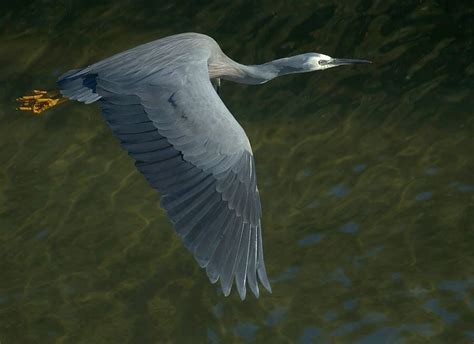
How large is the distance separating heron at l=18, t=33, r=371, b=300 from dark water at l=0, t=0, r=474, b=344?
936 millimetres

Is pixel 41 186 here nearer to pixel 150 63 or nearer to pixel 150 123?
pixel 150 63

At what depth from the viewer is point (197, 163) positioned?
6141 mm

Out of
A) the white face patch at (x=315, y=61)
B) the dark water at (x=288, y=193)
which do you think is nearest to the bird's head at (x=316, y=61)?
the white face patch at (x=315, y=61)

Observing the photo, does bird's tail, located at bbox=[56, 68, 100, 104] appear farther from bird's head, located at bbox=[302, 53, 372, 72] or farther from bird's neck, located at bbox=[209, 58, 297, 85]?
bird's head, located at bbox=[302, 53, 372, 72]

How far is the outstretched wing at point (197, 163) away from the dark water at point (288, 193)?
952 millimetres

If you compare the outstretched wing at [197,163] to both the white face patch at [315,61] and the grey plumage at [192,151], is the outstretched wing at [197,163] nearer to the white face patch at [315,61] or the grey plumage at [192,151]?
the grey plumage at [192,151]

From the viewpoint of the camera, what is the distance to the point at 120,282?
23.9ft

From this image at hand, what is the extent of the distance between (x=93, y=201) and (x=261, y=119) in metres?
1.57

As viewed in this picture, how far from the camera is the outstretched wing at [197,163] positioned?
579 cm

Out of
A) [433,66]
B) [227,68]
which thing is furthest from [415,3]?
[227,68]

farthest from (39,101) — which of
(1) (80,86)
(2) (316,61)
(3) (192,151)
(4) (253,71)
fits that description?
(3) (192,151)

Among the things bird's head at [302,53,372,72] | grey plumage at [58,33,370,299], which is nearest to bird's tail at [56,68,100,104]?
grey plumage at [58,33,370,299]

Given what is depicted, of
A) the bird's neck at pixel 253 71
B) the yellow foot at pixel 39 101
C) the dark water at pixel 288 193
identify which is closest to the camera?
the dark water at pixel 288 193

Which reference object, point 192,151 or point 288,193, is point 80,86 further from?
point 288,193
